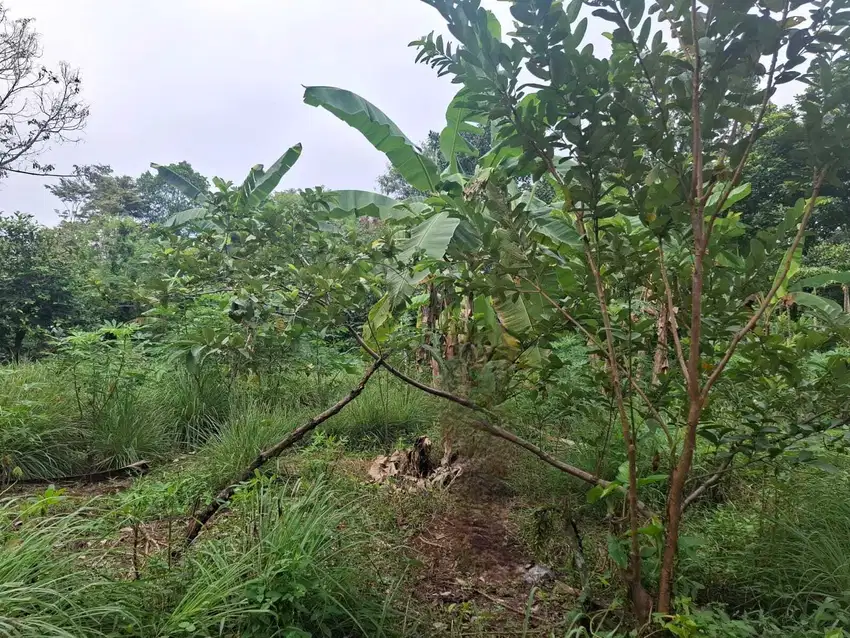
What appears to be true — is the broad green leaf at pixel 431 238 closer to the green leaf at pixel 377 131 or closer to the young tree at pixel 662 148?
the young tree at pixel 662 148

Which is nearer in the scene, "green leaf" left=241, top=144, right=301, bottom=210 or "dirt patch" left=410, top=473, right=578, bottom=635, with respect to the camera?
"dirt patch" left=410, top=473, right=578, bottom=635

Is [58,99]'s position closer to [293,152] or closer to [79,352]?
[293,152]

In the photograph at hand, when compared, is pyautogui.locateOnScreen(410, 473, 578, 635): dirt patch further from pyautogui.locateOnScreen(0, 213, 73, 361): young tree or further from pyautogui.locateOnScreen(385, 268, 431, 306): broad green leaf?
pyautogui.locateOnScreen(0, 213, 73, 361): young tree

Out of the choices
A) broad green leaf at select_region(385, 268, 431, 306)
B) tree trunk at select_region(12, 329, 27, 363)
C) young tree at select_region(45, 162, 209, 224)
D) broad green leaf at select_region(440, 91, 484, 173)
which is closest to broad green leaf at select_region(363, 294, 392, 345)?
broad green leaf at select_region(385, 268, 431, 306)

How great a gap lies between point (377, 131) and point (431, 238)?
189 centimetres

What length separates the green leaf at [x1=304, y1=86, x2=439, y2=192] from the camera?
4.45 meters

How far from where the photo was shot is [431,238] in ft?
10.1

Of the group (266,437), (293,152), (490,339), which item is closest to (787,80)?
(490,339)

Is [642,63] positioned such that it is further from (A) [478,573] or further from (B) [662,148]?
(A) [478,573]

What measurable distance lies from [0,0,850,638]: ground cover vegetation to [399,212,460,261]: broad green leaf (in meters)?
0.03

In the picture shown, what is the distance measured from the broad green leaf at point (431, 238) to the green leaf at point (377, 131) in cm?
138

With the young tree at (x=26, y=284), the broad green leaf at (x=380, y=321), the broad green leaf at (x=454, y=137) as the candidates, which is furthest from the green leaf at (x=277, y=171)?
the young tree at (x=26, y=284)

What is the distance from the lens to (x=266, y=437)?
11.1ft

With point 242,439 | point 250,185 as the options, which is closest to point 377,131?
point 250,185
